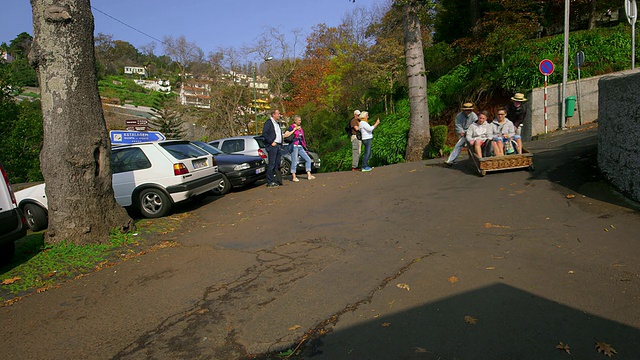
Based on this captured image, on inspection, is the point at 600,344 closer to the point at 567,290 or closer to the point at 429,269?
the point at 567,290

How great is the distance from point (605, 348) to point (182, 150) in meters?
8.64

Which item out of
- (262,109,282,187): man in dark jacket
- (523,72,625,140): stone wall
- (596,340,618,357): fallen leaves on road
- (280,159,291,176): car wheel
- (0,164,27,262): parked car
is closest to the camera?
(596,340,618,357): fallen leaves on road

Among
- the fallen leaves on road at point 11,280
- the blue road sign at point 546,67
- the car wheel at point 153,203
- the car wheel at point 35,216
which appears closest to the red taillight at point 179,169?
the car wheel at point 153,203

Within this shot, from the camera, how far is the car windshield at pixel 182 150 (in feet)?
30.7

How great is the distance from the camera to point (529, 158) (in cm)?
864

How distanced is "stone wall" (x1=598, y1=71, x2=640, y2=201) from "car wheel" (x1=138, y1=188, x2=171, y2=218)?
8.13 metres

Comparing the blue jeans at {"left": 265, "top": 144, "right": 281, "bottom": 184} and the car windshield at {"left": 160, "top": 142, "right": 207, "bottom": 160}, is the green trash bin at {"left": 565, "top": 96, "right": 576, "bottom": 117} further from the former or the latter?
the car windshield at {"left": 160, "top": 142, "right": 207, "bottom": 160}

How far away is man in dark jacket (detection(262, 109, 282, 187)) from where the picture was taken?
10.8 metres

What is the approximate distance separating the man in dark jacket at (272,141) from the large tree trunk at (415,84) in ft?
17.4

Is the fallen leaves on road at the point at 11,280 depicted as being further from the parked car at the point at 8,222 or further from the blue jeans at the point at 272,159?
the blue jeans at the point at 272,159

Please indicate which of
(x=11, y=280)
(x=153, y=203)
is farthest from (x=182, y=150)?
(x=11, y=280)

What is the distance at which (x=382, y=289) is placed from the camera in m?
4.16

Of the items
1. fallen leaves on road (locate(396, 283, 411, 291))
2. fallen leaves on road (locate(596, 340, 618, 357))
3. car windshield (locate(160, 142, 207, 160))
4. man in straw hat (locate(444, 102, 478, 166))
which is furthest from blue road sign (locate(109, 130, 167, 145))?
fallen leaves on road (locate(596, 340, 618, 357))

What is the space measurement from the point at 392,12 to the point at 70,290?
3031 cm
